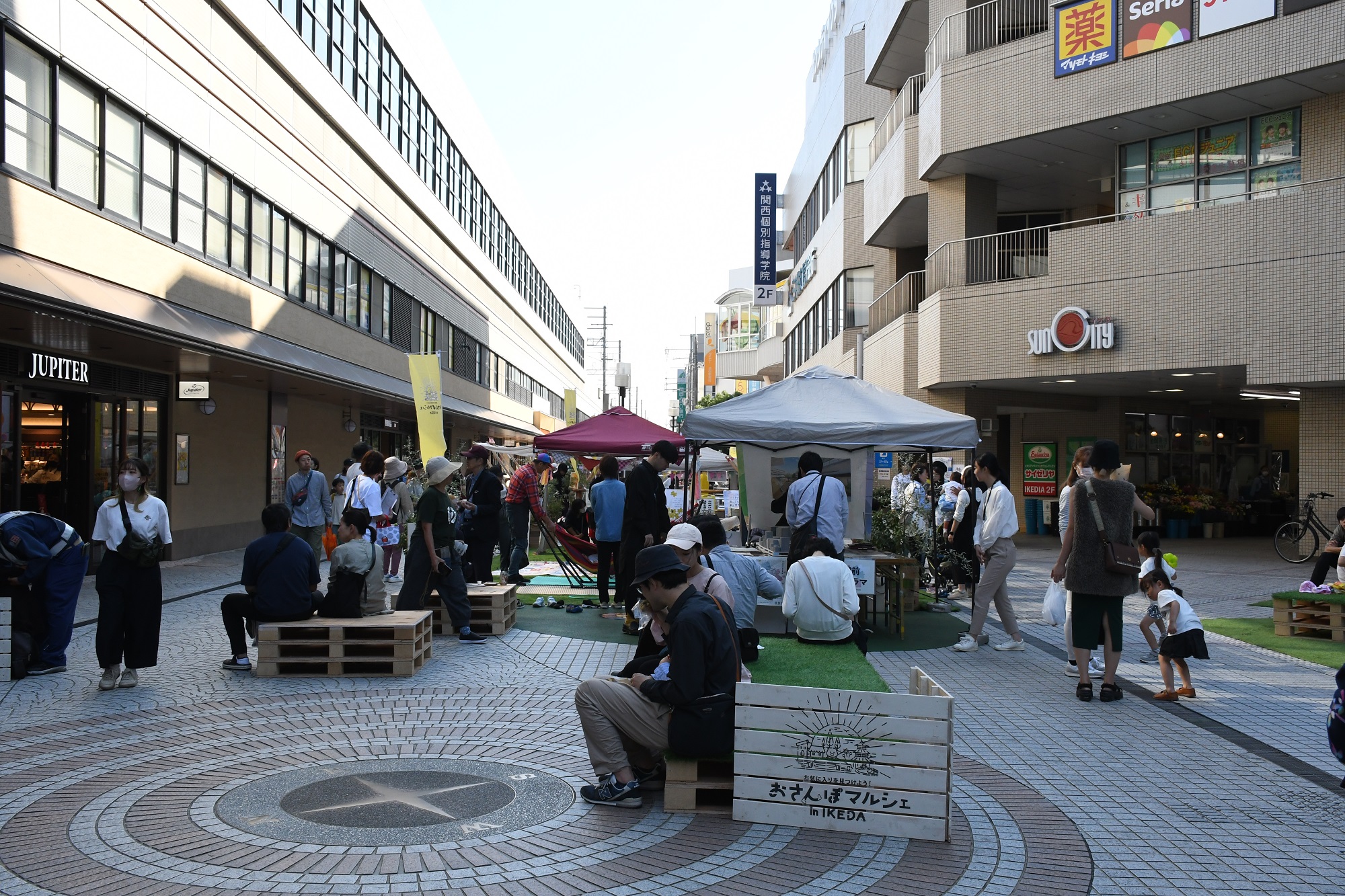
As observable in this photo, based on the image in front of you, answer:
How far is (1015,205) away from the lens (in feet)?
87.2

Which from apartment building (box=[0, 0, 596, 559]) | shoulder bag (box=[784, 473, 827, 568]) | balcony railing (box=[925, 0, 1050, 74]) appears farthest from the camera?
balcony railing (box=[925, 0, 1050, 74])

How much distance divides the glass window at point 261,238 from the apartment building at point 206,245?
0.07 metres

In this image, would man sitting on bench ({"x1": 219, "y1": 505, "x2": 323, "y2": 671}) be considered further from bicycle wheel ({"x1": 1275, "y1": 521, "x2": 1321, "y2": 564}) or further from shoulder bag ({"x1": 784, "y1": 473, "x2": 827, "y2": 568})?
bicycle wheel ({"x1": 1275, "y1": 521, "x2": 1321, "y2": 564})

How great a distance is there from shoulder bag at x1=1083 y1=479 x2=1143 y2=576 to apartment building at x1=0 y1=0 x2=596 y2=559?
10472 mm

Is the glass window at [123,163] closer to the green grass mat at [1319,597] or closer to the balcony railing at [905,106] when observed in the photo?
the green grass mat at [1319,597]

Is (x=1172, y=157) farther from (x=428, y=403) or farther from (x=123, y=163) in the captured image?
(x=123, y=163)

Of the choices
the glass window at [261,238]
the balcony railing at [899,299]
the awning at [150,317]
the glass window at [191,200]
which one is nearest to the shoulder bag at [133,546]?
the awning at [150,317]

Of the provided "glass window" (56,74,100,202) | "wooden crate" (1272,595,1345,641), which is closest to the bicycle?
"wooden crate" (1272,595,1345,641)

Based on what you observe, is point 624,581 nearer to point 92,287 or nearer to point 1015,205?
point 92,287

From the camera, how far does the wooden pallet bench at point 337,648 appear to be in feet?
27.7

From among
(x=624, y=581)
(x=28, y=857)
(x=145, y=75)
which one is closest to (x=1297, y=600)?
(x=624, y=581)

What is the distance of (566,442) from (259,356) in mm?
5248

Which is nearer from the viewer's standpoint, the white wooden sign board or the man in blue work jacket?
the white wooden sign board

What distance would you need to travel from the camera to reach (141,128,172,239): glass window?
15.7 meters
